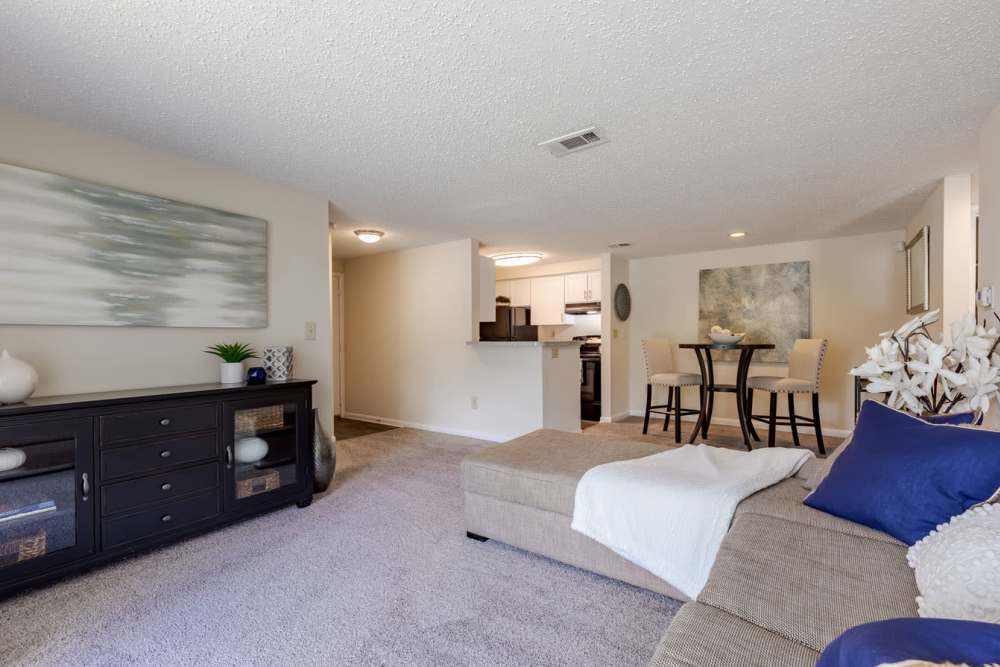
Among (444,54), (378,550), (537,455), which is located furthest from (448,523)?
(444,54)

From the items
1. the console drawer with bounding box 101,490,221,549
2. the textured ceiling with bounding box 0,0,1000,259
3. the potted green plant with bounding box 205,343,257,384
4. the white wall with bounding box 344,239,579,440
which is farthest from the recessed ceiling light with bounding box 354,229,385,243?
the console drawer with bounding box 101,490,221,549

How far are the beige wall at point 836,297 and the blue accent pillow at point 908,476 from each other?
3849 mm

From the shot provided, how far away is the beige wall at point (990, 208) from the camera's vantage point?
6.82 feet

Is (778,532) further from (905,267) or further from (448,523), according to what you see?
(905,267)

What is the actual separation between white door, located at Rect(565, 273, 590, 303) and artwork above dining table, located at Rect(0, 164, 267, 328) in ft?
13.6

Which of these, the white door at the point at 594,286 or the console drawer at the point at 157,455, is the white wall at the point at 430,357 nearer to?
the white door at the point at 594,286

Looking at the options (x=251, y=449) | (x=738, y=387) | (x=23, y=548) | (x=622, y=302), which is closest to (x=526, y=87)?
(x=251, y=449)

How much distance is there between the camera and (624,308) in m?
5.84

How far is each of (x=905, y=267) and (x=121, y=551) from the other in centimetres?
618

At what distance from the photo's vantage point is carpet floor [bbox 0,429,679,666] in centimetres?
149

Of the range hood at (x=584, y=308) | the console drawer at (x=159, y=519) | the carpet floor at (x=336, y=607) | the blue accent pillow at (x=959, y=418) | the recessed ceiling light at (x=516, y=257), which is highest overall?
the recessed ceiling light at (x=516, y=257)

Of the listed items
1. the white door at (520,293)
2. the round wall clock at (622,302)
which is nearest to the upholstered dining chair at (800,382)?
the round wall clock at (622,302)

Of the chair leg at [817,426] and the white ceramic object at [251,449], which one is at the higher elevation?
the white ceramic object at [251,449]

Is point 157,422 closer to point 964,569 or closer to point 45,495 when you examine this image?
point 45,495
